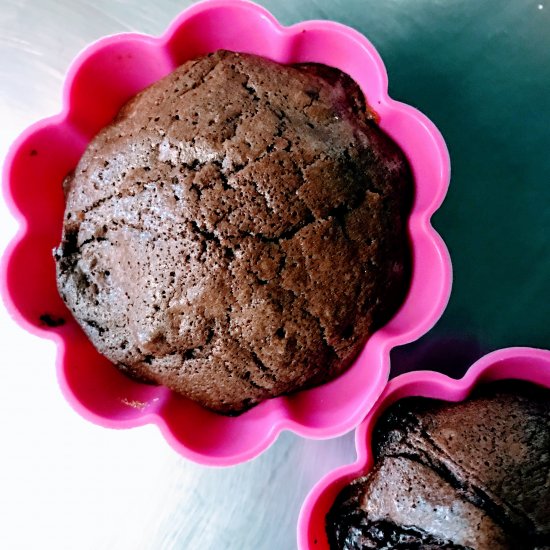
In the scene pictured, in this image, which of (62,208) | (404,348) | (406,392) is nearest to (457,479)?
(406,392)

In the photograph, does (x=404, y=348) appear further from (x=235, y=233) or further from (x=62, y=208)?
(x=62, y=208)

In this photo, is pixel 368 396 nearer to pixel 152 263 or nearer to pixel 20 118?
pixel 152 263

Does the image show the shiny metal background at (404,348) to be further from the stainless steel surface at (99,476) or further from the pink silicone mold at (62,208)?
the pink silicone mold at (62,208)

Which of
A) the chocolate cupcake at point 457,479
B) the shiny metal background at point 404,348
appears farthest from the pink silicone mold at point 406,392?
the shiny metal background at point 404,348

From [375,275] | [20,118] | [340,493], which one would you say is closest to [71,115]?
[20,118]

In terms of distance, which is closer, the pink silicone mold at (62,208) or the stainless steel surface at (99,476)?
the pink silicone mold at (62,208)

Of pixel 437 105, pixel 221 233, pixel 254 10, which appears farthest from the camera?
pixel 437 105

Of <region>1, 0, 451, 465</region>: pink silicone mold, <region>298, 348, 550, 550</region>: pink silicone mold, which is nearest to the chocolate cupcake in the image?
<region>298, 348, 550, 550</region>: pink silicone mold

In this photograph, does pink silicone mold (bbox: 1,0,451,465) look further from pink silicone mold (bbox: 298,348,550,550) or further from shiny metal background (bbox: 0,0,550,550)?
shiny metal background (bbox: 0,0,550,550)
